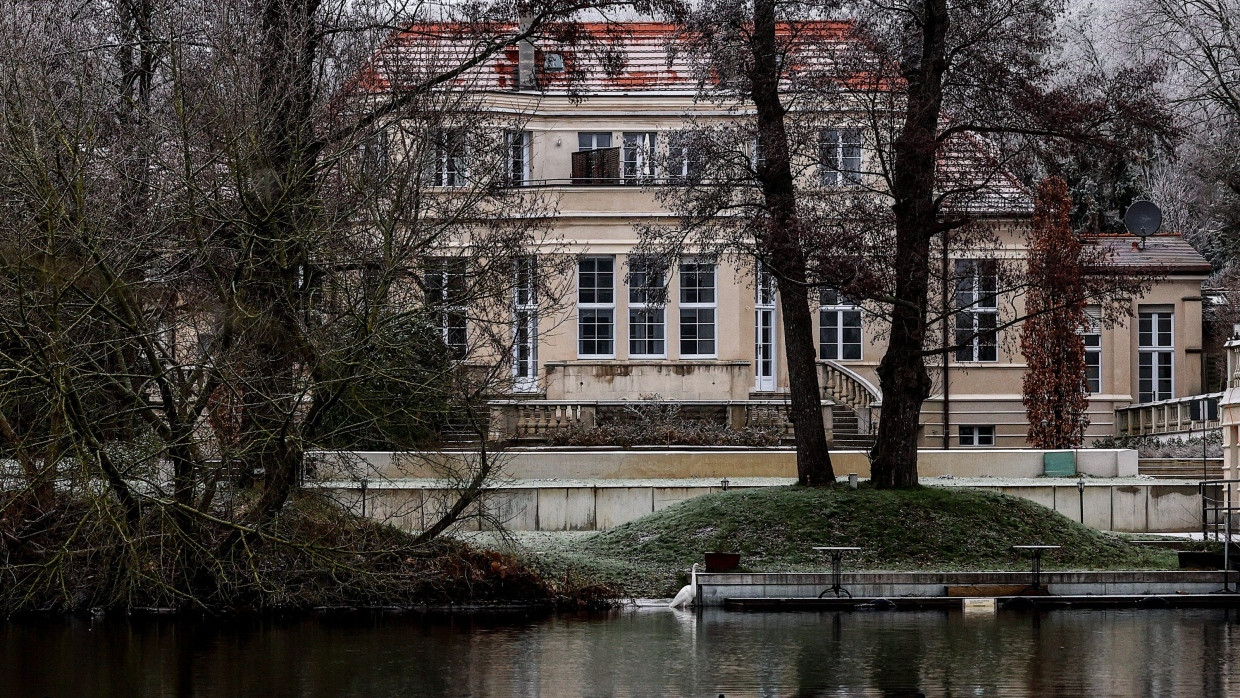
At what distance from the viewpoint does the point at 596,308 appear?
40.2 meters

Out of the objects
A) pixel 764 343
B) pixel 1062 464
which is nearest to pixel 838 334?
pixel 764 343

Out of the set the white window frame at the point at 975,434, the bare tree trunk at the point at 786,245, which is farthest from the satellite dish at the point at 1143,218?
the bare tree trunk at the point at 786,245

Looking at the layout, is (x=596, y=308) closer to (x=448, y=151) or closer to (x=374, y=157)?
(x=374, y=157)

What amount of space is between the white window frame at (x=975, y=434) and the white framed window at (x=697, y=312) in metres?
7.30

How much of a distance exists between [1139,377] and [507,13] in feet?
93.8

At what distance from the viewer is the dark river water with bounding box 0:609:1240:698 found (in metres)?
13.5

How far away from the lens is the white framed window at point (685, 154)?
85.5ft

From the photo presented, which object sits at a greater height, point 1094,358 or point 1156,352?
point 1156,352

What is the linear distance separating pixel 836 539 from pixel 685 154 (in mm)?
7288

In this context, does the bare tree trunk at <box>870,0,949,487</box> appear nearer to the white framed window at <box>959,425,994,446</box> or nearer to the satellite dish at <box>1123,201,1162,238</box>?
the white framed window at <box>959,425,994,446</box>

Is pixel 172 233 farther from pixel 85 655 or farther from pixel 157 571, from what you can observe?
pixel 85 655

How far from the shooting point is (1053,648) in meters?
16.0


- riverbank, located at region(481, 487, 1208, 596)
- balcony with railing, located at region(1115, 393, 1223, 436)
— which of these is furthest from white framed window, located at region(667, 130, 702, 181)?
balcony with railing, located at region(1115, 393, 1223, 436)

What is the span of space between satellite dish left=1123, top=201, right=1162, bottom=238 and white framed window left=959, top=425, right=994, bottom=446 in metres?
7.70
